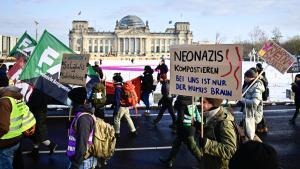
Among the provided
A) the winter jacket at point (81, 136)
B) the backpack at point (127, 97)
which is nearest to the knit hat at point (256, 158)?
the winter jacket at point (81, 136)

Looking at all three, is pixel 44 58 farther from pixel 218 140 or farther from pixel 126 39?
pixel 126 39

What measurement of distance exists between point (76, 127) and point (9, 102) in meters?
1.11

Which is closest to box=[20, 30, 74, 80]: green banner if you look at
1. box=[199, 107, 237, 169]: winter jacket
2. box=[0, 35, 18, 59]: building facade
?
box=[199, 107, 237, 169]: winter jacket

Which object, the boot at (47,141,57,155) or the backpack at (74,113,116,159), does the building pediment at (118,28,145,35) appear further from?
the backpack at (74,113,116,159)

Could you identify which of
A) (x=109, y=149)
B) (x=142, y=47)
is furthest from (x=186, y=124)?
(x=142, y=47)

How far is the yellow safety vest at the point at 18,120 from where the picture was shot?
522 cm

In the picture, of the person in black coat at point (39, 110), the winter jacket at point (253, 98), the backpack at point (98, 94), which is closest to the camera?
the person in black coat at point (39, 110)

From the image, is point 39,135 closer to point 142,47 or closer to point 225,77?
point 225,77

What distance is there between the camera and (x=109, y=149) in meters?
4.62

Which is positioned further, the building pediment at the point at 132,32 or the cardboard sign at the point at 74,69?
the building pediment at the point at 132,32

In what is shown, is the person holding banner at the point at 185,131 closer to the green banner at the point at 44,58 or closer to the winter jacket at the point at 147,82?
the green banner at the point at 44,58

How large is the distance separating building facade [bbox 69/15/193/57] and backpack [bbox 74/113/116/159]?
138m

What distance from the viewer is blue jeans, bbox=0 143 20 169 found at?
17.3ft

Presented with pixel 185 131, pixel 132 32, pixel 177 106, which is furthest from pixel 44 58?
pixel 132 32
